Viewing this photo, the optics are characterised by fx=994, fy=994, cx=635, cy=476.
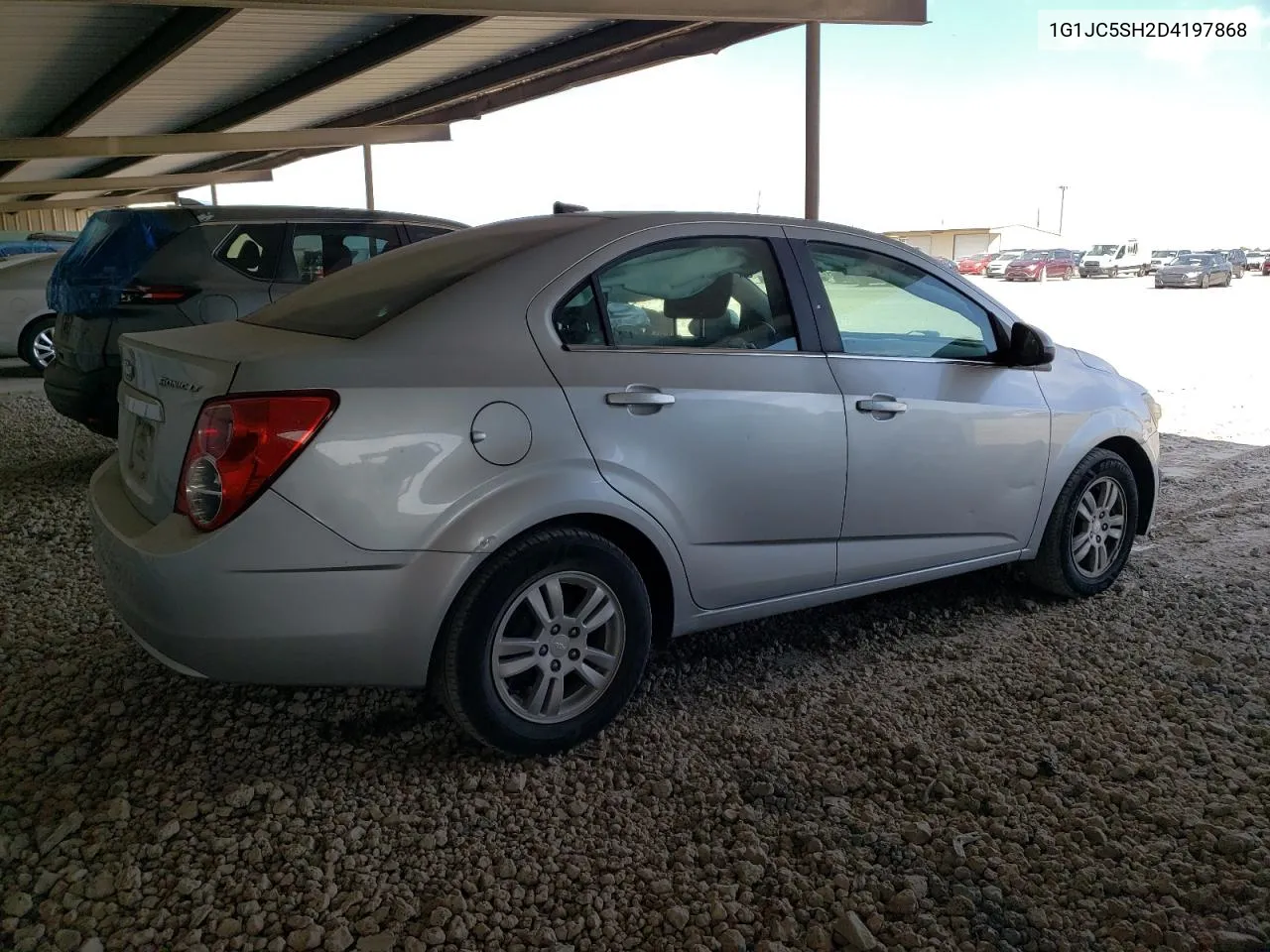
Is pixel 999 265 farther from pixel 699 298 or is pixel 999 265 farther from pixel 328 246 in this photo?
pixel 699 298

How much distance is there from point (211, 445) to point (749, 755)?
1.81 m

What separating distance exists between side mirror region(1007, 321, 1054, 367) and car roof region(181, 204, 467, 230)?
3674 millimetres

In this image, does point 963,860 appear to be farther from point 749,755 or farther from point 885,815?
point 749,755

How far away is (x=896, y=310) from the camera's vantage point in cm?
376

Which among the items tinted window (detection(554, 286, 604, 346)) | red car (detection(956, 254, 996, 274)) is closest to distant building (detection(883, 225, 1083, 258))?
red car (detection(956, 254, 996, 274))

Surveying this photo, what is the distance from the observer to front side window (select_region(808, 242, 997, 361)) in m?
3.59

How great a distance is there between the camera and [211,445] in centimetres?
261

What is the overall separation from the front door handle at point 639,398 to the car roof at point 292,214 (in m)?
3.71

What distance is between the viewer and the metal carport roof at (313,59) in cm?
887

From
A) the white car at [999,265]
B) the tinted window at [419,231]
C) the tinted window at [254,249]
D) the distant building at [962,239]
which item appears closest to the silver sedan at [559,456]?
the tinted window at [254,249]

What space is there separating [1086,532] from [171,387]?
367 cm

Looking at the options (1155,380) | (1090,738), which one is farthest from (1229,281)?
(1090,738)

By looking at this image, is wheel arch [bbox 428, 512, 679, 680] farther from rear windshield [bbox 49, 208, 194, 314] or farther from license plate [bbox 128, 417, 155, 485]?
rear windshield [bbox 49, 208, 194, 314]

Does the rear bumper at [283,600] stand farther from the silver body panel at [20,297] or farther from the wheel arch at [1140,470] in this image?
the silver body panel at [20,297]
